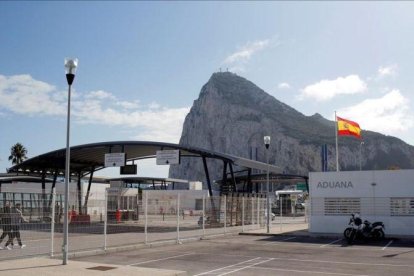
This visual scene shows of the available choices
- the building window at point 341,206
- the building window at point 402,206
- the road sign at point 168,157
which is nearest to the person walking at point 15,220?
the road sign at point 168,157

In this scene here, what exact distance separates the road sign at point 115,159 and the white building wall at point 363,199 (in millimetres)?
14168

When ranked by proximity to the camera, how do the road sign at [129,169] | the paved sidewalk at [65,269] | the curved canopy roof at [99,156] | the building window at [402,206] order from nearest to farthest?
the paved sidewalk at [65,269], the building window at [402,206], the curved canopy roof at [99,156], the road sign at [129,169]

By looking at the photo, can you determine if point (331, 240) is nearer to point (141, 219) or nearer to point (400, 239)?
point (400, 239)

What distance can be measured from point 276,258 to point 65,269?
7457mm

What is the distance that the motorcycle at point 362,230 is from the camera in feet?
78.2

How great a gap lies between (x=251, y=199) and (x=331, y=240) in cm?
931

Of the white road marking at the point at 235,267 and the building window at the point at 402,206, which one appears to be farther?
the building window at the point at 402,206

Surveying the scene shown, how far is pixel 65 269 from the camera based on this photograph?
521 inches

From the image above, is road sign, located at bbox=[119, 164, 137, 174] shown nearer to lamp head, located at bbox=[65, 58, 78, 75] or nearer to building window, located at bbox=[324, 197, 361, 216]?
building window, located at bbox=[324, 197, 361, 216]

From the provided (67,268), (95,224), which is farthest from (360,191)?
(67,268)

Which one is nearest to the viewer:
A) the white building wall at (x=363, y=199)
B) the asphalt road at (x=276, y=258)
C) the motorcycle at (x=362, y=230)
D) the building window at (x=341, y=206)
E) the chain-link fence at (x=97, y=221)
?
the asphalt road at (x=276, y=258)

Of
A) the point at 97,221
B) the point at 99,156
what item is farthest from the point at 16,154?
the point at 97,221

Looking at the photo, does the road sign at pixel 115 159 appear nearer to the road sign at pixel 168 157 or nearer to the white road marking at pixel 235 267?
the road sign at pixel 168 157

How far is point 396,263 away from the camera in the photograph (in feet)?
52.0
